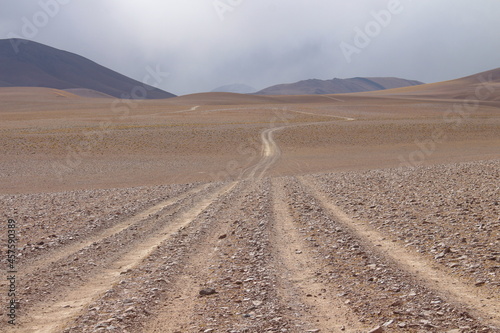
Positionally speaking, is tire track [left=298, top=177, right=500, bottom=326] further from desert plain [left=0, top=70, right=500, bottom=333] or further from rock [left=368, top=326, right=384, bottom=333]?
rock [left=368, top=326, right=384, bottom=333]

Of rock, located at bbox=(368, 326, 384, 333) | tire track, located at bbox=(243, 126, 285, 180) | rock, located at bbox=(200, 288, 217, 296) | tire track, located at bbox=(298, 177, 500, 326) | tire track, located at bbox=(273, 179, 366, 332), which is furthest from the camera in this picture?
tire track, located at bbox=(243, 126, 285, 180)

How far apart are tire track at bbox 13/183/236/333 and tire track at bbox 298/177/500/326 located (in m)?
4.32

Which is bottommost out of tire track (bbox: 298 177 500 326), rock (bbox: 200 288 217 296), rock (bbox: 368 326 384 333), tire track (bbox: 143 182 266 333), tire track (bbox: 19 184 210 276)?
tire track (bbox: 19 184 210 276)

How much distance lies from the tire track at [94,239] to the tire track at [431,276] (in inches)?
220

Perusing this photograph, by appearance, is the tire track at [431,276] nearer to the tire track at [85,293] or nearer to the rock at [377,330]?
the rock at [377,330]

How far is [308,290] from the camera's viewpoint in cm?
642

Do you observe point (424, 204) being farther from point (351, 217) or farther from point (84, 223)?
point (84, 223)

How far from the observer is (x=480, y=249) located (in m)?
7.68

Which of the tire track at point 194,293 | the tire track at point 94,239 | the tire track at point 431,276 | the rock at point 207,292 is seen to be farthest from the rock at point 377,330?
the tire track at point 94,239

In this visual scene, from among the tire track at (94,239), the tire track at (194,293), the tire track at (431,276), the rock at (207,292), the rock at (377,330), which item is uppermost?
the rock at (377,330)

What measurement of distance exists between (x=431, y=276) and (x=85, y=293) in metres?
5.00

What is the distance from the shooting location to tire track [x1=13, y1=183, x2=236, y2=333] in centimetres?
551

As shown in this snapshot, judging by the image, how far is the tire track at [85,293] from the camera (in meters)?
5.51

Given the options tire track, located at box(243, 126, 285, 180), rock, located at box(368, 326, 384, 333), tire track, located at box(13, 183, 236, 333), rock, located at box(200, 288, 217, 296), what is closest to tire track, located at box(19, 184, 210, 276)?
tire track, located at box(13, 183, 236, 333)
